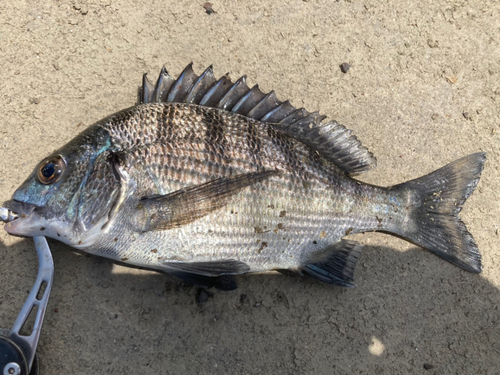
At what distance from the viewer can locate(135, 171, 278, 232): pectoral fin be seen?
1818 millimetres

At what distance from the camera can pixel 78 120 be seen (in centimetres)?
231

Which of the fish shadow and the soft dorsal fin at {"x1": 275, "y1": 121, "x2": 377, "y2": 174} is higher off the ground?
Answer: the soft dorsal fin at {"x1": 275, "y1": 121, "x2": 377, "y2": 174}

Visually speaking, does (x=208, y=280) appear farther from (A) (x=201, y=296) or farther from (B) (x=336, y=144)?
(B) (x=336, y=144)

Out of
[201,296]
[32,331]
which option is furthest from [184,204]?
[32,331]

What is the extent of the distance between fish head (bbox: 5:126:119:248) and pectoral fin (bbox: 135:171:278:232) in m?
0.19

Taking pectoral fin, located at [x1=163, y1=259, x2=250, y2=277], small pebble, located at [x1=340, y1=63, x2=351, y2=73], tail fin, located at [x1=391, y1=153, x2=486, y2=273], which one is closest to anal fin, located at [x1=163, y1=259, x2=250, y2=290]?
pectoral fin, located at [x1=163, y1=259, x2=250, y2=277]

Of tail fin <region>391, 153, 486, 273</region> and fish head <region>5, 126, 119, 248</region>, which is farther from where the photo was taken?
tail fin <region>391, 153, 486, 273</region>

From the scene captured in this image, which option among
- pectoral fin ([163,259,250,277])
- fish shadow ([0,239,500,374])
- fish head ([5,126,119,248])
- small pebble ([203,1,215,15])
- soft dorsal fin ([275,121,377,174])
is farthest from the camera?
small pebble ([203,1,215,15])

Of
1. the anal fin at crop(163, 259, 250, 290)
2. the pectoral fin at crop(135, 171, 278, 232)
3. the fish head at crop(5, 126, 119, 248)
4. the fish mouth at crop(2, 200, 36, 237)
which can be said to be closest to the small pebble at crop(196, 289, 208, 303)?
the anal fin at crop(163, 259, 250, 290)

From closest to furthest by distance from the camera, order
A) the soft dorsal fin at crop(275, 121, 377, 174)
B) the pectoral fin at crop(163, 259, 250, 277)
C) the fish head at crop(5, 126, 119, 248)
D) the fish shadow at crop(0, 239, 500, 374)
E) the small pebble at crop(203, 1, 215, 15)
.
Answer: the fish head at crop(5, 126, 119, 248)
the pectoral fin at crop(163, 259, 250, 277)
the fish shadow at crop(0, 239, 500, 374)
the soft dorsal fin at crop(275, 121, 377, 174)
the small pebble at crop(203, 1, 215, 15)

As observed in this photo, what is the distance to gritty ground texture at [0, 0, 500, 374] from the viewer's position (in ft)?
7.05

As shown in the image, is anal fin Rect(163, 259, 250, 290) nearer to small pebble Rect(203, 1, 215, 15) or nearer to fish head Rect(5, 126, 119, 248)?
fish head Rect(5, 126, 119, 248)

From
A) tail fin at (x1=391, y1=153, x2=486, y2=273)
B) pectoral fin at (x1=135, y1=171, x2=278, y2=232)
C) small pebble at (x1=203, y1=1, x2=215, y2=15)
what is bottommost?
pectoral fin at (x1=135, y1=171, x2=278, y2=232)

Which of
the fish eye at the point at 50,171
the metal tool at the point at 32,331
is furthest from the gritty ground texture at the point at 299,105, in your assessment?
the fish eye at the point at 50,171
